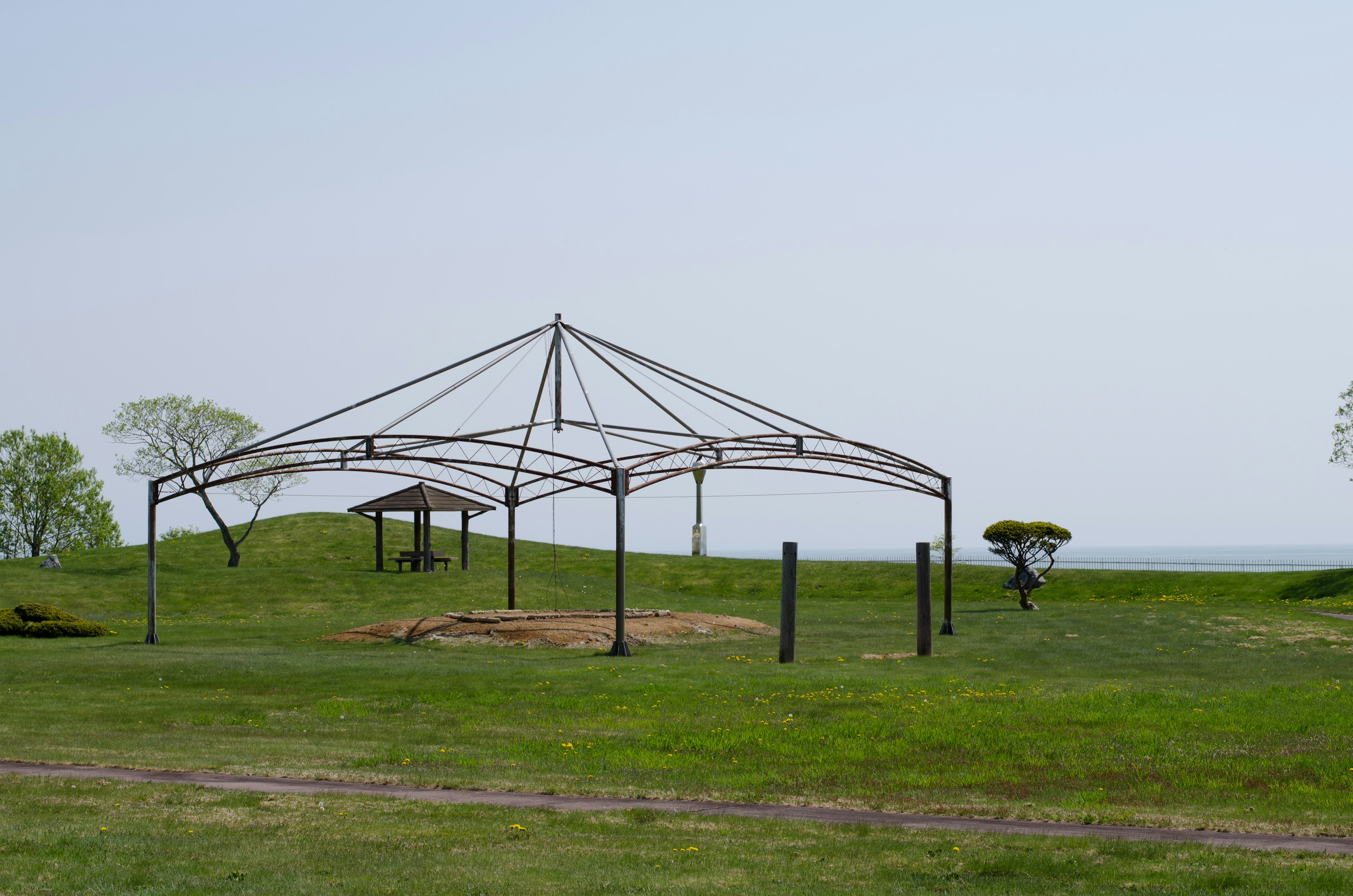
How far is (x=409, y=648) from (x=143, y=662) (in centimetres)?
618

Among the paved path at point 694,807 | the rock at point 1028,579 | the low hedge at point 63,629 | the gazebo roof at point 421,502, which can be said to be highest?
the gazebo roof at point 421,502

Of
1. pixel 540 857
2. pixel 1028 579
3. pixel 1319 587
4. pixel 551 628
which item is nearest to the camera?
pixel 540 857

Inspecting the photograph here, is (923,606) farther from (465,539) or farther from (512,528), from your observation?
(465,539)

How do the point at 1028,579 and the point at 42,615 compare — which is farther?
the point at 1028,579

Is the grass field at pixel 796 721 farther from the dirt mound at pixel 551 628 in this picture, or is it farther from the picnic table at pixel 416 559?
the picnic table at pixel 416 559

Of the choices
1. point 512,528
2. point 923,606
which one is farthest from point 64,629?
point 923,606

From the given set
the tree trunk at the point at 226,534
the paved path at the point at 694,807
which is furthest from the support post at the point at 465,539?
the paved path at the point at 694,807

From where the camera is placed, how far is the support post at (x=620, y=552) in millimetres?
26734

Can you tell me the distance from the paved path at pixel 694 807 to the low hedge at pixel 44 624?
824 inches

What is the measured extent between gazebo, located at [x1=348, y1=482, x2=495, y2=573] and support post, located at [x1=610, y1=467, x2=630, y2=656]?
28.3 m

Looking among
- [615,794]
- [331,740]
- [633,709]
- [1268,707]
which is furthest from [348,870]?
[1268,707]

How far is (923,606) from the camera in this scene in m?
26.8

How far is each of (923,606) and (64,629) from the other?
2384 centimetres

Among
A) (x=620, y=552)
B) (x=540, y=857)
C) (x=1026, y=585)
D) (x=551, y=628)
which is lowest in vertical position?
(x=551, y=628)
